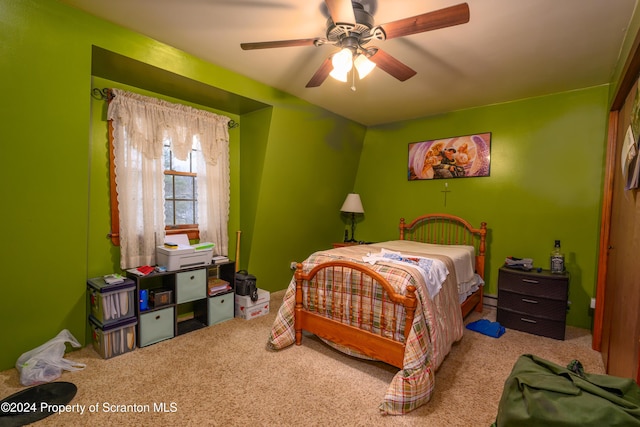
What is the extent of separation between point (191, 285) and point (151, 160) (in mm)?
1310

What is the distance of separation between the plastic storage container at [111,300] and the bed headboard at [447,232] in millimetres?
3498

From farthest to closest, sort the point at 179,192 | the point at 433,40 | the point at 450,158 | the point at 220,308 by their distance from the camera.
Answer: the point at 450,158
the point at 179,192
the point at 220,308
the point at 433,40

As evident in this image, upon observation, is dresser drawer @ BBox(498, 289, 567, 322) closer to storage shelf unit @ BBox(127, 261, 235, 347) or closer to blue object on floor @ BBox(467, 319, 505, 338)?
blue object on floor @ BBox(467, 319, 505, 338)

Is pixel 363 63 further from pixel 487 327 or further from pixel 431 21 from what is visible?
pixel 487 327

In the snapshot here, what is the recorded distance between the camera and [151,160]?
2.98 metres

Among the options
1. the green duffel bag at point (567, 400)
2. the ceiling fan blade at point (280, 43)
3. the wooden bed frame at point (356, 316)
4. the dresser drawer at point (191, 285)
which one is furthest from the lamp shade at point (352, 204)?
the green duffel bag at point (567, 400)

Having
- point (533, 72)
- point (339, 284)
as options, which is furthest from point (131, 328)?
point (533, 72)

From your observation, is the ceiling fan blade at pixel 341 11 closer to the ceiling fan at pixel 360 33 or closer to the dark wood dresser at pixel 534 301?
the ceiling fan at pixel 360 33

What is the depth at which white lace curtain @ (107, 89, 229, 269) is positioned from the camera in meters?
2.81

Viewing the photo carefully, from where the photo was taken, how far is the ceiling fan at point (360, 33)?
159 cm

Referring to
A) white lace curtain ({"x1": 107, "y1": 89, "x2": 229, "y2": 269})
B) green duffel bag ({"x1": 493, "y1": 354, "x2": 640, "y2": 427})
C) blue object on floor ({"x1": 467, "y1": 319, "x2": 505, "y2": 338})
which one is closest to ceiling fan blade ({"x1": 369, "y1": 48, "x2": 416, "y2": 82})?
green duffel bag ({"x1": 493, "y1": 354, "x2": 640, "y2": 427})

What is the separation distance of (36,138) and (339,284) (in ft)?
8.37

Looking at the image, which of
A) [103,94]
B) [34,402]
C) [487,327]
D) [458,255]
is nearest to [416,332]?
[458,255]

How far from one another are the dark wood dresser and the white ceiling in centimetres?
203
